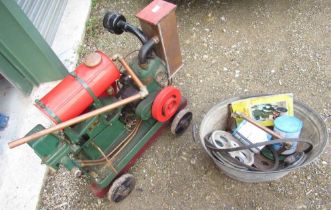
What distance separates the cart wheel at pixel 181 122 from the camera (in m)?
2.44

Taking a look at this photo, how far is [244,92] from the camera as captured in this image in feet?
9.25

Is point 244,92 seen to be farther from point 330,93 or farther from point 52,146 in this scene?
point 52,146

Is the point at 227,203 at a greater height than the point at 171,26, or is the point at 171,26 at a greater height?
the point at 171,26

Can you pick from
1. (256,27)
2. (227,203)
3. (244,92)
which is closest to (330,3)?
(256,27)

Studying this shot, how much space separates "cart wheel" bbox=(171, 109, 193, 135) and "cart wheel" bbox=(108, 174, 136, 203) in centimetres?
52

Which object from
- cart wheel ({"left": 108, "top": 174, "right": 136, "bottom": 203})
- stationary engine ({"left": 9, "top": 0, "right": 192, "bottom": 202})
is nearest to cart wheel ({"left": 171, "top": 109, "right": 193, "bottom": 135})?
stationary engine ({"left": 9, "top": 0, "right": 192, "bottom": 202})

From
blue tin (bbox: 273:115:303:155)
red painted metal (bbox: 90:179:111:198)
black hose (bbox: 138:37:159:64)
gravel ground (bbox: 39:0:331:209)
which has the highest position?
black hose (bbox: 138:37:159:64)

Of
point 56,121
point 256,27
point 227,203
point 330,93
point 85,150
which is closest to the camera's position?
point 56,121

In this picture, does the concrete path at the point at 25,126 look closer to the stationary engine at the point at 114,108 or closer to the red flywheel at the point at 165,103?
the stationary engine at the point at 114,108

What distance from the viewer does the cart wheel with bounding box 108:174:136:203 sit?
2207 millimetres

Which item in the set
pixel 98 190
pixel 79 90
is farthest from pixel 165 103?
pixel 98 190

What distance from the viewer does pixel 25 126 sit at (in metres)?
2.82

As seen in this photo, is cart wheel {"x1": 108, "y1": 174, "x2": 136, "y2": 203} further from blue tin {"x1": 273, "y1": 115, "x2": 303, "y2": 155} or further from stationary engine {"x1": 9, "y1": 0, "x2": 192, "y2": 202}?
blue tin {"x1": 273, "y1": 115, "x2": 303, "y2": 155}

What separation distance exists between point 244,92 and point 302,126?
27.1 inches
